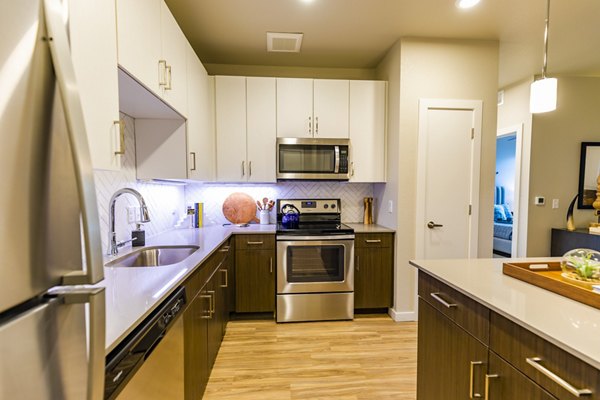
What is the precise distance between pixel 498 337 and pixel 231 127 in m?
2.74

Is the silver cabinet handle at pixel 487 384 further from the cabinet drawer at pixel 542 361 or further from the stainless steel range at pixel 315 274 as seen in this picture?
the stainless steel range at pixel 315 274

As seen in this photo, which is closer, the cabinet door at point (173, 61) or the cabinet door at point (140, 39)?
the cabinet door at point (140, 39)

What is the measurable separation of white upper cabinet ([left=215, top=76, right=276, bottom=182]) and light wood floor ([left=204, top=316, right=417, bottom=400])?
1526 mm

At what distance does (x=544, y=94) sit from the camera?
64.4 inches

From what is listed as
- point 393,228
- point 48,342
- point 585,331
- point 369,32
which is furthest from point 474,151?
point 48,342

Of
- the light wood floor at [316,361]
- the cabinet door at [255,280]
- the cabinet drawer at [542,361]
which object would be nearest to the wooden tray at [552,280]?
the cabinet drawer at [542,361]

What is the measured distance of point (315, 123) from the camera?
301 centimetres

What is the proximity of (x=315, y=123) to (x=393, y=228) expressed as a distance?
1348 millimetres

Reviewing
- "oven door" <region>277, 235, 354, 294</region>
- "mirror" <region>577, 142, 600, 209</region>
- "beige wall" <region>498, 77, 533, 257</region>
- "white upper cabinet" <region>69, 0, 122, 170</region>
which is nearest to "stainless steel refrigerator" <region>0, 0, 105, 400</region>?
"white upper cabinet" <region>69, 0, 122, 170</region>

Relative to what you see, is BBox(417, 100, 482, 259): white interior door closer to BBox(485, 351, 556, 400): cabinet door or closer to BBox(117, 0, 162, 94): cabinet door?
BBox(485, 351, 556, 400): cabinet door

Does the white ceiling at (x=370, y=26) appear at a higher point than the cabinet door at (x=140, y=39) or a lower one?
higher

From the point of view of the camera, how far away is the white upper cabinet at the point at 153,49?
1.29 m

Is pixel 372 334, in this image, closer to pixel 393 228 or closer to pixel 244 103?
pixel 393 228

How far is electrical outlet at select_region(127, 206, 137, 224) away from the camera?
1.98 metres
